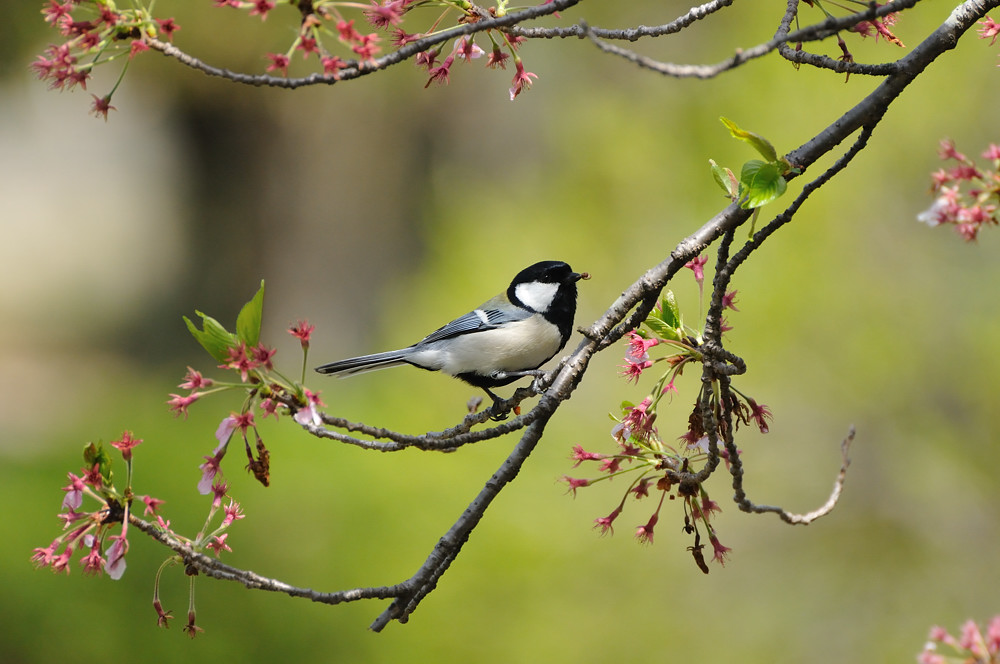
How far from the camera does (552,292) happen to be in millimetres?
3314

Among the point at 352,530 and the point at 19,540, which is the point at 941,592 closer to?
the point at 352,530

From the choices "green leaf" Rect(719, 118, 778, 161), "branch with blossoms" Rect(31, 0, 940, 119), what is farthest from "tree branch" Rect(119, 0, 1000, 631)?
"green leaf" Rect(719, 118, 778, 161)

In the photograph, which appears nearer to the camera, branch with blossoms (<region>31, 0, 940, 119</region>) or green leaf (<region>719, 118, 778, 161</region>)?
branch with blossoms (<region>31, 0, 940, 119</region>)

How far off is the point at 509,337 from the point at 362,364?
566mm

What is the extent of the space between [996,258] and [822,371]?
119 cm

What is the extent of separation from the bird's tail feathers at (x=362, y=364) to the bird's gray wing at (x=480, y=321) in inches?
7.8

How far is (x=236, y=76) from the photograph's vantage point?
1680 millimetres

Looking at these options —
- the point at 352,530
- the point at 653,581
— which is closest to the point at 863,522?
the point at 653,581

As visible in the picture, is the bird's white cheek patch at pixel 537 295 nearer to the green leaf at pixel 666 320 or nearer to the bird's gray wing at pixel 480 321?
the bird's gray wing at pixel 480 321

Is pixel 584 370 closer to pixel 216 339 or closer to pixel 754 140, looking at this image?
pixel 754 140

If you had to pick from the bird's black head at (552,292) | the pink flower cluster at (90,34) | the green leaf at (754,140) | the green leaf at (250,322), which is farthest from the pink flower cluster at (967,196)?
the bird's black head at (552,292)

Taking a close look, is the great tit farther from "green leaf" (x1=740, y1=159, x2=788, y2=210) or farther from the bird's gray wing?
"green leaf" (x1=740, y1=159, x2=788, y2=210)

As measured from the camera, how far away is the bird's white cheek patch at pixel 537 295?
3.30 meters

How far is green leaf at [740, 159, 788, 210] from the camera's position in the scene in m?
1.88
